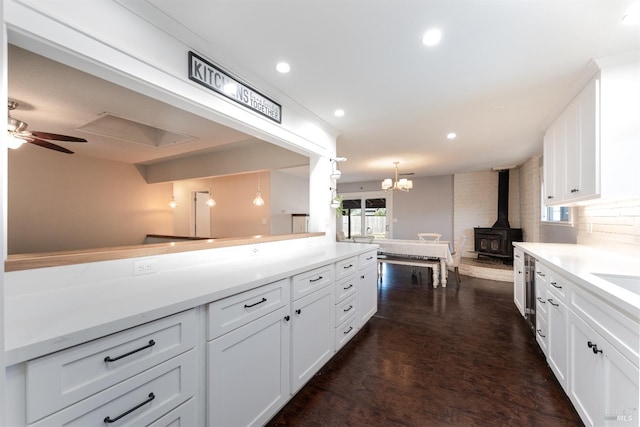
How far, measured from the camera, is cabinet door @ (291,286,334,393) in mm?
1719

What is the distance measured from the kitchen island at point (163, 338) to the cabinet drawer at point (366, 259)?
0.77 m

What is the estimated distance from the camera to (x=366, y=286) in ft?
9.42

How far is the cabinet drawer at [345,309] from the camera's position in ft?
7.42

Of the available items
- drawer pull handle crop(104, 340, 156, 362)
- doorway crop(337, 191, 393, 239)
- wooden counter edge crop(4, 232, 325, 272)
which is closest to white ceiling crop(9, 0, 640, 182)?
wooden counter edge crop(4, 232, 325, 272)

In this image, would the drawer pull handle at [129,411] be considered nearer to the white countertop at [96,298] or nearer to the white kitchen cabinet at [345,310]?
the white countertop at [96,298]

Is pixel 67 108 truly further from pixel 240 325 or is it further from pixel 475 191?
pixel 475 191

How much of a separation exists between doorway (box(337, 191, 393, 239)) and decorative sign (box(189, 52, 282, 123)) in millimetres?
6092

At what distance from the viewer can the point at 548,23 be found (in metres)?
1.58

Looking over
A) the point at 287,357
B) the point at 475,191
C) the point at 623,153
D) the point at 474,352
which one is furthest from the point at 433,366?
the point at 475,191

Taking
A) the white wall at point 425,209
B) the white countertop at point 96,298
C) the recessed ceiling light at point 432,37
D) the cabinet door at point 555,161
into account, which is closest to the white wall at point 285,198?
the white wall at point 425,209

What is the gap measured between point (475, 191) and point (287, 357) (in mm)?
7061

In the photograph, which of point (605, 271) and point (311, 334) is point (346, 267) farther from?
point (605, 271)

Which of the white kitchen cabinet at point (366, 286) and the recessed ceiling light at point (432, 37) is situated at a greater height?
the recessed ceiling light at point (432, 37)

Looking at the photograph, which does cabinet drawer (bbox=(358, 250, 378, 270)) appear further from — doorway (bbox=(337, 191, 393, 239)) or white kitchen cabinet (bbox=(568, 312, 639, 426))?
doorway (bbox=(337, 191, 393, 239))
